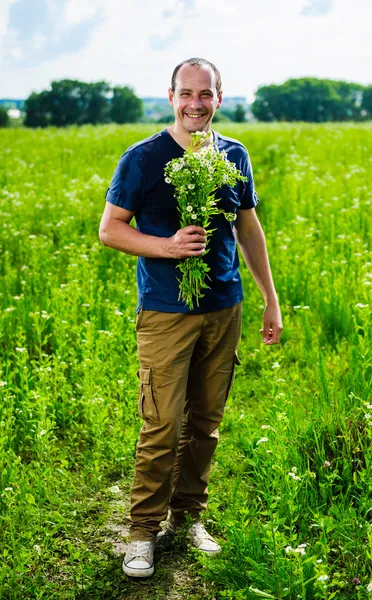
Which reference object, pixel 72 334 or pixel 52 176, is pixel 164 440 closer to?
pixel 72 334

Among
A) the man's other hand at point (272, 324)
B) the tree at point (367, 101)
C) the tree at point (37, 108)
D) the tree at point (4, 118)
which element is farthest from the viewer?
the tree at point (367, 101)

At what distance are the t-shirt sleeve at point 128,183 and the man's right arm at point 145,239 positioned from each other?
0.04 meters

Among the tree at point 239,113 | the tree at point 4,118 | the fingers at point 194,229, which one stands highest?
the tree at point 239,113

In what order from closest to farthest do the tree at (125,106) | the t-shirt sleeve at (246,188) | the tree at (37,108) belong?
1. the t-shirt sleeve at (246,188)
2. the tree at (37,108)
3. the tree at (125,106)

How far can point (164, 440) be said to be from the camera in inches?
138

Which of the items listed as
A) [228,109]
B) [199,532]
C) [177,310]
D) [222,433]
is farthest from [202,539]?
[228,109]

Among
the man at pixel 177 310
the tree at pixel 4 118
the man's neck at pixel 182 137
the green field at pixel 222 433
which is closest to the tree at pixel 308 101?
the tree at pixel 4 118

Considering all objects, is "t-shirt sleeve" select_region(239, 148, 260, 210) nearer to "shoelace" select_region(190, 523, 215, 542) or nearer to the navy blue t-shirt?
the navy blue t-shirt

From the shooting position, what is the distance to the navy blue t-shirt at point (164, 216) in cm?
332

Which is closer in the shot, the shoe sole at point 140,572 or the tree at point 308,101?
the shoe sole at point 140,572

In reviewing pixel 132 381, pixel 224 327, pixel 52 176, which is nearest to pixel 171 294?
pixel 224 327

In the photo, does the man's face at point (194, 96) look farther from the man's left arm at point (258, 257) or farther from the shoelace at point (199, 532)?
the shoelace at point (199, 532)

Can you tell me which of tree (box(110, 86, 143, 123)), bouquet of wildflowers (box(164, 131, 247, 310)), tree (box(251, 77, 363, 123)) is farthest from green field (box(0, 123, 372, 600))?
tree (box(251, 77, 363, 123))

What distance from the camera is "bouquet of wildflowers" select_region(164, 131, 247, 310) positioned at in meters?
3.16
